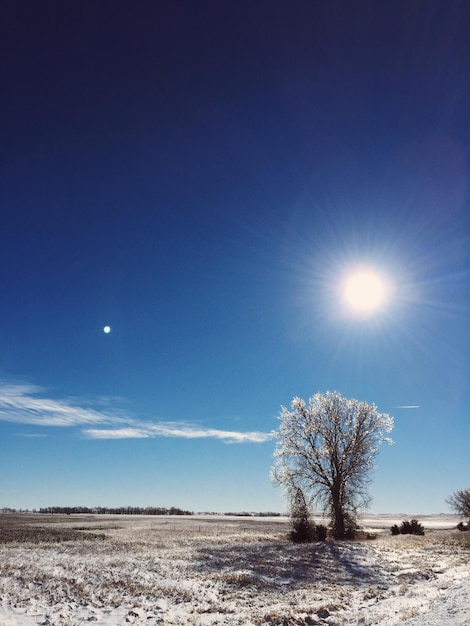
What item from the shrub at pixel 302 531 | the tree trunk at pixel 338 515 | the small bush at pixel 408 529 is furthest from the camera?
the small bush at pixel 408 529

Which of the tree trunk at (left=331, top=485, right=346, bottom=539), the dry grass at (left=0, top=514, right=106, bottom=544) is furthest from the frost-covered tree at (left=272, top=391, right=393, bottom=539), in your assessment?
the dry grass at (left=0, top=514, right=106, bottom=544)

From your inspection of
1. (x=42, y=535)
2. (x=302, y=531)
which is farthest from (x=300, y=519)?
(x=42, y=535)

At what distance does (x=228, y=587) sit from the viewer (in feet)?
49.6

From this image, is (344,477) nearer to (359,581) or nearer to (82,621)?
(359,581)

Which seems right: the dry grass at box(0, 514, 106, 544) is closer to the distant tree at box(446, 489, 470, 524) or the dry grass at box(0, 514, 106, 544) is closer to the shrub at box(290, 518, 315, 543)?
the shrub at box(290, 518, 315, 543)

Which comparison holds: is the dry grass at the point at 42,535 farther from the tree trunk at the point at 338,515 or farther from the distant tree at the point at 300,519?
the tree trunk at the point at 338,515

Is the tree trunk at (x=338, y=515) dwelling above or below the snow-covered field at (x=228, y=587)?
above

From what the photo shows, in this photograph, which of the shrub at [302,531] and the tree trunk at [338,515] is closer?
the shrub at [302,531]

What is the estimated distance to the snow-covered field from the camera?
1129 cm

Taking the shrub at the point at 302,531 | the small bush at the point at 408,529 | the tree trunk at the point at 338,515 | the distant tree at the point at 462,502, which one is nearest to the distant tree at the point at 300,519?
the shrub at the point at 302,531

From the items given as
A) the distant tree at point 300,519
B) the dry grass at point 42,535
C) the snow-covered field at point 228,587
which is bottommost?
the dry grass at point 42,535

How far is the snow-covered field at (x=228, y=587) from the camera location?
11.3m

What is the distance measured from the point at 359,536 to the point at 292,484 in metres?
7.25

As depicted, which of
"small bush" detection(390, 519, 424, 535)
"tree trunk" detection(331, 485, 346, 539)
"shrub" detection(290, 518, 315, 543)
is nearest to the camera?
"shrub" detection(290, 518, 315, 543)
